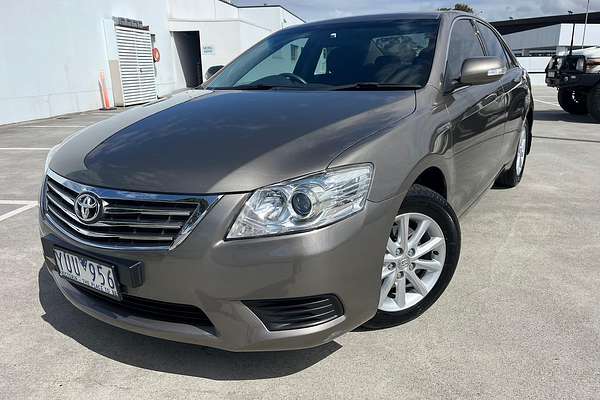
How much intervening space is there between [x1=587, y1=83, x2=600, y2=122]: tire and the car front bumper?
31.7 feet

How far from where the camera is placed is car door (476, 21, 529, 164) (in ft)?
13.1

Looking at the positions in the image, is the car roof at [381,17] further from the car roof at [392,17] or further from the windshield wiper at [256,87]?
the windshield wiper at [256,87]

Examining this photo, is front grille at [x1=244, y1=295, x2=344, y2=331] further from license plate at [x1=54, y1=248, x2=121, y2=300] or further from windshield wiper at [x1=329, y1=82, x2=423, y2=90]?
windshield wiper at [x1=329, y1=82, x2=423, y2=90]

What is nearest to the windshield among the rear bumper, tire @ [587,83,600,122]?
the rear bumper

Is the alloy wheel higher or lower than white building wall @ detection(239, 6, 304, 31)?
lower

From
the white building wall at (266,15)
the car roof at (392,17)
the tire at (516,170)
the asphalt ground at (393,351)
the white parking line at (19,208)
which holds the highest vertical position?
the white building wall at (266,15)

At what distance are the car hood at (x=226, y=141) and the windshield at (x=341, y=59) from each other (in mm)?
267

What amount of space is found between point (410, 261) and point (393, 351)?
0.42 m

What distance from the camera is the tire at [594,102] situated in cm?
973

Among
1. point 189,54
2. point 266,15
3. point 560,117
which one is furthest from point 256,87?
point 266,15

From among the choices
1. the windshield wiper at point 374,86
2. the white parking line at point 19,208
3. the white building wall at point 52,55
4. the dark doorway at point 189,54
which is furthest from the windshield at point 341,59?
the dark doorway at point 189,54

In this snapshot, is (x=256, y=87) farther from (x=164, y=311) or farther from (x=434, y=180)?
(x=164, y=311)

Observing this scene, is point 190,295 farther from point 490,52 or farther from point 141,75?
point 141,75

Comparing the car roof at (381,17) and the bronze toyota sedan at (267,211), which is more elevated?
the car roof at (381,17)
